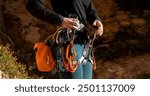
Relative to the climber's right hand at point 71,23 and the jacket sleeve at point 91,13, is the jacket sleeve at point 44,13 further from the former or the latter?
the jacket sleeve at point 91,13

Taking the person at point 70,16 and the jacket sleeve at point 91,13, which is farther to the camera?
the jacket sleeve at point 91,13

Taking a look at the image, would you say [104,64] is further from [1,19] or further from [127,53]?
[1,19]

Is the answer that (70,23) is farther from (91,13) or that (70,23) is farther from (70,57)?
(91,13)

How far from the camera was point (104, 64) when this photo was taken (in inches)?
345

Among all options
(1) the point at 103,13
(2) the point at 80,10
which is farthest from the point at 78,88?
(1) the point at 103,13

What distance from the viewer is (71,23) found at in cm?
330

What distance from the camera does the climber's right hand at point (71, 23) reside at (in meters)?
3.28

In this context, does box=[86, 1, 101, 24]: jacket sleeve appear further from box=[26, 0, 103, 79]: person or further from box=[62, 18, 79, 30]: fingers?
box=[62, 18, 79, 30]: fingers

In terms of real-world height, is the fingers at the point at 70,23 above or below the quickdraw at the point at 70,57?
above

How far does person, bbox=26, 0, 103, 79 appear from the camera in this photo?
331 centimetres

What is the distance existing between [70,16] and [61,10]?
0.10 meters

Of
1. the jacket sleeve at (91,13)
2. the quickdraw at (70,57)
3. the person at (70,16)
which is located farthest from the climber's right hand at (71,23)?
the jacket sleeve at (91,13)

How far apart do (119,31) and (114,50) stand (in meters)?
0.37

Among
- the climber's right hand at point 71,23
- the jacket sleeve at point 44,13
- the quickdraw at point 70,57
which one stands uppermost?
the jacket sleeve at point 44,13
